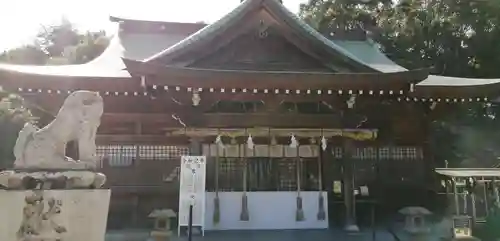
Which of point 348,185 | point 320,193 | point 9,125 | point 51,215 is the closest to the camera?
point 51,215

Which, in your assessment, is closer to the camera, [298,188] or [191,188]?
[191,188]

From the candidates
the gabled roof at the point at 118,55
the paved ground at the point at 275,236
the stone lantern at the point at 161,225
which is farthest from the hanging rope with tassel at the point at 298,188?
the gabled roof at the point at 118,55

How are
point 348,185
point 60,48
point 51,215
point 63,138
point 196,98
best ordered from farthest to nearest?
point 60,48, point 348,185, point 196,98, point 63,138, point 51,215

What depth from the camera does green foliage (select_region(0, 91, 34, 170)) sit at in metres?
16.3

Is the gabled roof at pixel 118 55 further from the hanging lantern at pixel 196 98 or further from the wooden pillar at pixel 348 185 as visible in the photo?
the wooden pillar at pixel 348 185

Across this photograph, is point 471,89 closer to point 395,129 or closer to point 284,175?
point 395,129

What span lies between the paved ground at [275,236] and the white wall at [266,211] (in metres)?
0.23

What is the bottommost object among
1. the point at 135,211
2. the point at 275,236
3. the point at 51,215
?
the point at 275,236

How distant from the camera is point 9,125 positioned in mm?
17453

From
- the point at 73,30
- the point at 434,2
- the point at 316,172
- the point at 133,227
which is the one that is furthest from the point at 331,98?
the point at 73,30

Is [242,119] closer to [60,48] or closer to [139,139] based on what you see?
[139,139]

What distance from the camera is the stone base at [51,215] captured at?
6152mm

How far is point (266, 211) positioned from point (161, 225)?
7.92ft

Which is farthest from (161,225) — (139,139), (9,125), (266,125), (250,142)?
(9,125)
